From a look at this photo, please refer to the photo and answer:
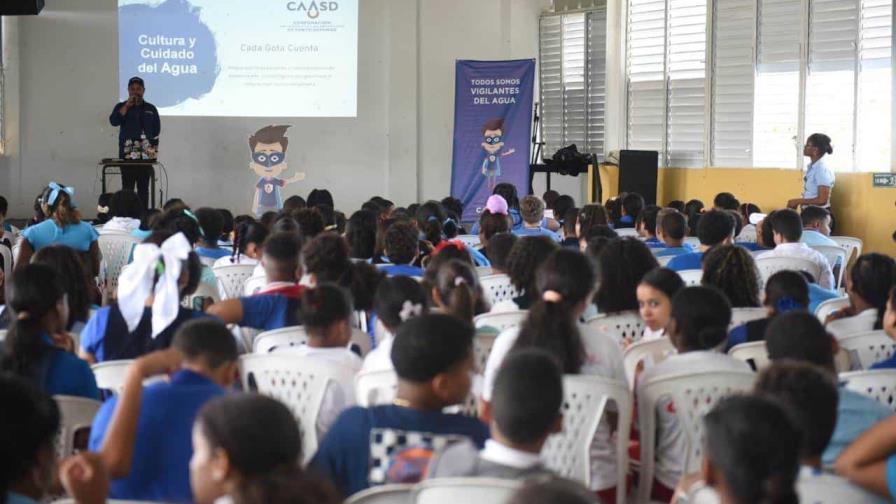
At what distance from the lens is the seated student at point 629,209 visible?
820 cm

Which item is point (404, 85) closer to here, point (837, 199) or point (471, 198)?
point (471, 198)

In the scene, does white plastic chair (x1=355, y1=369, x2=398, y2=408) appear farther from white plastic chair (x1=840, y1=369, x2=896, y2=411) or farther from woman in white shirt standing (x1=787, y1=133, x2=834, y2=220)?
woman in white shirt standing (x1=787, y1=133, x2=834, y2=220)

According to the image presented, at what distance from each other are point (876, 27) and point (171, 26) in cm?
732

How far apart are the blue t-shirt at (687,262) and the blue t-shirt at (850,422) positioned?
9.55 feet

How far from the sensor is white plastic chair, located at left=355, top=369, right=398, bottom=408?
10.1 ft

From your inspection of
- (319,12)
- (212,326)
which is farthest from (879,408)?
(319,12)

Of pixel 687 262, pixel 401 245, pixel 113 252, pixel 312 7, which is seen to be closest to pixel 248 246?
pixel 401 245

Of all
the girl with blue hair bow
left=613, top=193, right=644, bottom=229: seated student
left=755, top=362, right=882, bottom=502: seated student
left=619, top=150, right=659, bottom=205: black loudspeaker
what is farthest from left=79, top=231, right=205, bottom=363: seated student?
left=619, top=150, right=659, bottom=205: black loudspeaker

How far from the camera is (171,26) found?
12.5m

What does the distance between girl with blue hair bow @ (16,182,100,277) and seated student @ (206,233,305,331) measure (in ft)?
7.76

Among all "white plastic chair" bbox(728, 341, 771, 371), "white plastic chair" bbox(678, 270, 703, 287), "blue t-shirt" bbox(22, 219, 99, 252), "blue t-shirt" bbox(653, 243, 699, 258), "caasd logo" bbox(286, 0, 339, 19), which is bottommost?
"white plastic chair" bbox(728, 341, 771, 371)

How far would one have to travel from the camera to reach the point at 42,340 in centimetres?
306

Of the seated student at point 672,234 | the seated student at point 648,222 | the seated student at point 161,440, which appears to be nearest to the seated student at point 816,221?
the seated student at point 648,222

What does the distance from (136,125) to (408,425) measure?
376 inches
